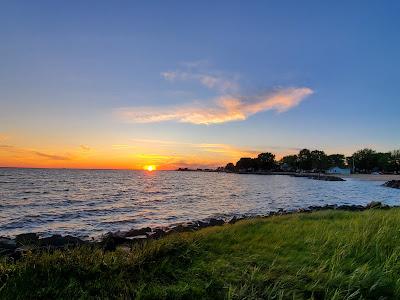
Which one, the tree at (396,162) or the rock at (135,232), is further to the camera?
the tree at (396,162)

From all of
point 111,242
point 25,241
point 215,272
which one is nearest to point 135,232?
point 111,242

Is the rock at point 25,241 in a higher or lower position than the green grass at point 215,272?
lower

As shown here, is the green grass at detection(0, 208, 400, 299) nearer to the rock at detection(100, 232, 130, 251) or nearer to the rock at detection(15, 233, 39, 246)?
the rock at detection(100, 232, 130, 251)

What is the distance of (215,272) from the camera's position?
7262mm

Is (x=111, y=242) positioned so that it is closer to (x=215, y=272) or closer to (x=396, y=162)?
(x=215, y=272)

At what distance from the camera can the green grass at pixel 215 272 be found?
20.0 ft

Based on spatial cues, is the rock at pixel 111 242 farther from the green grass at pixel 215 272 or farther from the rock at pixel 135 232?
the green grass at pixel 215 272

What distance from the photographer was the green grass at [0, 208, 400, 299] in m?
6.11

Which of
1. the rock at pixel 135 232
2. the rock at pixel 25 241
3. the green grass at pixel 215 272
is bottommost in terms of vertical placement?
the rock at pixel 135 232

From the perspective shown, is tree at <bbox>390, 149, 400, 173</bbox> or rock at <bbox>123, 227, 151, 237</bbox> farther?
tree at <bbox>390, 149, 400, 173</bbox>

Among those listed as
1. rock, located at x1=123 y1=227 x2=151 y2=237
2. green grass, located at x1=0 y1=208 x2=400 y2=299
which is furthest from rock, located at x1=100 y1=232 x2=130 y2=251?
green grass, located at x1=0 y1=208 x2=400 y2=299

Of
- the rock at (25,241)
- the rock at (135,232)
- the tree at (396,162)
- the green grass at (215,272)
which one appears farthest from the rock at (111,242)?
the tree at (396,162)

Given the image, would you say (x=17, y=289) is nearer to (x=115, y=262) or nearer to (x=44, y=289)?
(x=44, y=289)

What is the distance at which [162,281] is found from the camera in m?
6.86
